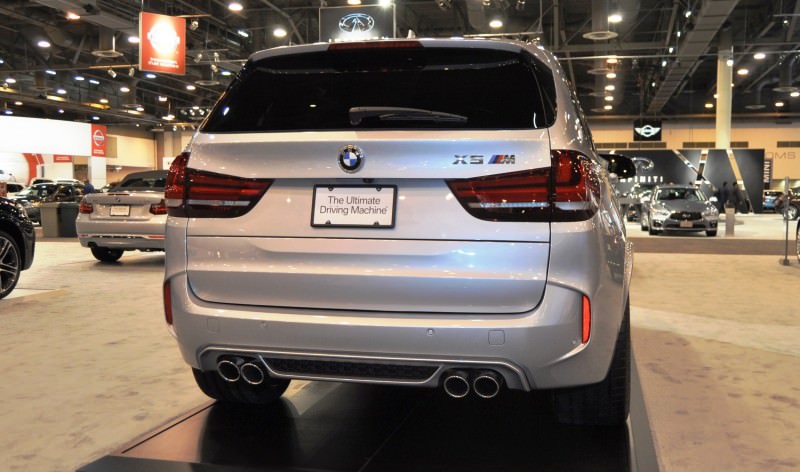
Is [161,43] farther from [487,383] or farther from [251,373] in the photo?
[487,383]

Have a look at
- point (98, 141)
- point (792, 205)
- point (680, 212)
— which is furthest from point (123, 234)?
point (98, 141)

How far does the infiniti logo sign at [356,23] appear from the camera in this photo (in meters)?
12.3

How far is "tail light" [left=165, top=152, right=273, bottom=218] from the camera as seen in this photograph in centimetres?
251

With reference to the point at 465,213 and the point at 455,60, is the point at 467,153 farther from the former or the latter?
the point at 455,60

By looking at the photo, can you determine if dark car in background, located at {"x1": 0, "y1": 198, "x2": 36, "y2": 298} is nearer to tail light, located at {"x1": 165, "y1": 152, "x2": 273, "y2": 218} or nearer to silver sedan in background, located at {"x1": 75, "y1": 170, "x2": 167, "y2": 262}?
silver sedan in background, located at {"x1": 75, "y1": 170, "x2": 167, "y2": 262}

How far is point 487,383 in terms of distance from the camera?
2406 mm

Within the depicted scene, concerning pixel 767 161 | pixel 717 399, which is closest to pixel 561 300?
pixel 717 399

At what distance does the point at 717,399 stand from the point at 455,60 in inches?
90.8

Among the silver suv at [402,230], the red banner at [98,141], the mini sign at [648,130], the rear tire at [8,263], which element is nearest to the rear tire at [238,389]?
the silver suv at [402,230]

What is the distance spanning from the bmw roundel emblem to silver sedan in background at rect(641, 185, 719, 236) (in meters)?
16.4

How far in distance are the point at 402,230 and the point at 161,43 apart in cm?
1485

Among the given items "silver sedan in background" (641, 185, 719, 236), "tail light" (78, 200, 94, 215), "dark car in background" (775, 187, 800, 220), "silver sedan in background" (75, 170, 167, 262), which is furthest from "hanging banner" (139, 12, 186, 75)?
"dark car in background" (775, 187, 800, 220)

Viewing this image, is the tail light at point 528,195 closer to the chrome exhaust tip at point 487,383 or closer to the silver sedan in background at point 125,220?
the chrome exhaust tip at point 487,383

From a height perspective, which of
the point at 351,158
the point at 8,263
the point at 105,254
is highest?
the point at 351,158
